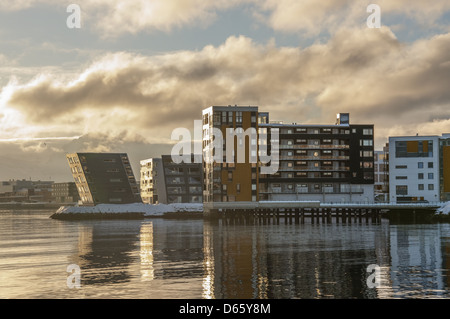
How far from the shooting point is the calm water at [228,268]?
41.1 meters

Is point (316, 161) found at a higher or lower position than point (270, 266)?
higher

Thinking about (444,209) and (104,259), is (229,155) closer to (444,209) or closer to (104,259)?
(444,209)

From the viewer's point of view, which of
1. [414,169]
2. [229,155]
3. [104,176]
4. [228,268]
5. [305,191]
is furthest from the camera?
[104,176]

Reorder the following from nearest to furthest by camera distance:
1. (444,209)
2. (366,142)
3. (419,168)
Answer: (444,209) → (419,168) → (366,142)

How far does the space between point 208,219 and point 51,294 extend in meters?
111

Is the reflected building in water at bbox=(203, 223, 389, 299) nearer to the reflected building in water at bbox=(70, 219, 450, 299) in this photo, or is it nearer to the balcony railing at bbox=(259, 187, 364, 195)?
the reflected building in water at bbox=(70, 219, 450, 299)

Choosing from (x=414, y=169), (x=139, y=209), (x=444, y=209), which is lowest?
(x=139, y=209)

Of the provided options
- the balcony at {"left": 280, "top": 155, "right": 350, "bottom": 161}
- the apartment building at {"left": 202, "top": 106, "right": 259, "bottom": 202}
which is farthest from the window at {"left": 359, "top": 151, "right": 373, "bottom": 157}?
the apartment building at {"left": 202, "top": 106, "right": 259, "bottom": 202}

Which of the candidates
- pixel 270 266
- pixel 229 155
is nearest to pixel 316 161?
pixel 229 155

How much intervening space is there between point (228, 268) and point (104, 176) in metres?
141

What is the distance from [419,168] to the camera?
561 feet

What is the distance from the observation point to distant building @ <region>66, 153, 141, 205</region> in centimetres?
18638

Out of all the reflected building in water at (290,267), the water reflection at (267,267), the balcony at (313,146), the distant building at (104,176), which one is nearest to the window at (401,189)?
the balcony at (313,146)

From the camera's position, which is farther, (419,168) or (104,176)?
(104,176)
